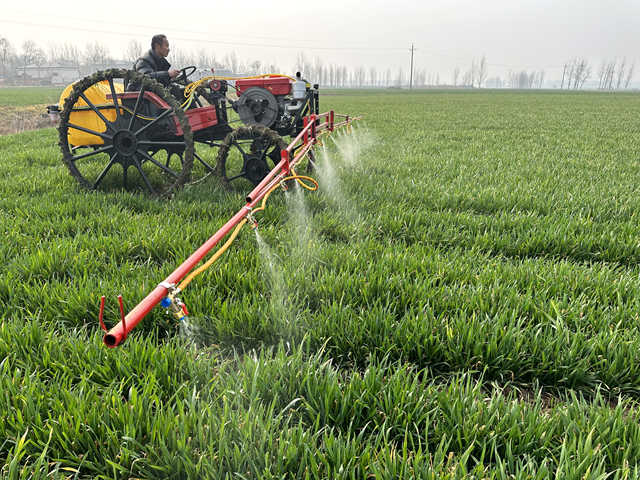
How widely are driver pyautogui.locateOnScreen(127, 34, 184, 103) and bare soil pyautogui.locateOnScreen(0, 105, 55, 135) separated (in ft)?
47.6

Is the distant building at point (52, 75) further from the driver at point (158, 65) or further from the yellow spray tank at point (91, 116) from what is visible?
the yellow spray tank at point (91, 116)

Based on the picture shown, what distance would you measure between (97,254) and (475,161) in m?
6.25

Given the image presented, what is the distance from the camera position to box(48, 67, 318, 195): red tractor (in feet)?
14.5

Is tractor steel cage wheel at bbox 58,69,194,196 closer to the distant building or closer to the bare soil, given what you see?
the bare soil

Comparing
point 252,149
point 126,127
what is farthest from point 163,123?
point 252,149

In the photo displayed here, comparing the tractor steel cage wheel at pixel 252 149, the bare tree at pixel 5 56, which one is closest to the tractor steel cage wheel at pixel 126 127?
the tractor steel cage wheel at pixel 252 149

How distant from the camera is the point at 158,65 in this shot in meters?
5.79

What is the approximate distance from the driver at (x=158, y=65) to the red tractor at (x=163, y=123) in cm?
20

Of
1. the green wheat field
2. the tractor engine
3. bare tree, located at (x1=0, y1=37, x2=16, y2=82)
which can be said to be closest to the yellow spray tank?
the green wheat field

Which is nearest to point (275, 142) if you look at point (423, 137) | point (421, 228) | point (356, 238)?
point (356, 238)

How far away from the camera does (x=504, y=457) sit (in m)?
1.41

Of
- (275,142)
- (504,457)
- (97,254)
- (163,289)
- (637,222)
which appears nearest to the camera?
(504,457)

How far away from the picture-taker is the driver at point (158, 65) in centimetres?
522

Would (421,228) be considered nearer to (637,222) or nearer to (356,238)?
(356,238)
